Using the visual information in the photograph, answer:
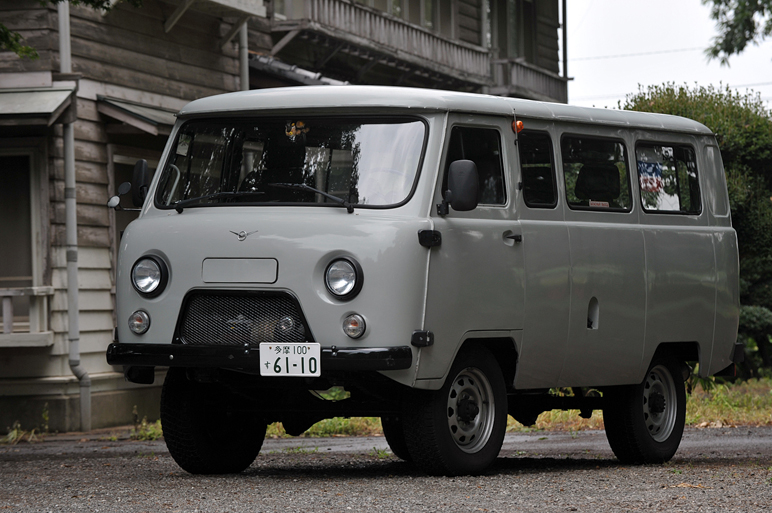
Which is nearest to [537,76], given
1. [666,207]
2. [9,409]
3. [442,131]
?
[9,409]

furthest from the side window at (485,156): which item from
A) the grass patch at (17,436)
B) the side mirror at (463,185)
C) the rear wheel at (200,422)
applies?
the grass patch at (17,436)

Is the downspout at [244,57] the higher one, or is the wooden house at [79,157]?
the downspout at [244,57]

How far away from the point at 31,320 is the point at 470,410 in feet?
26.0

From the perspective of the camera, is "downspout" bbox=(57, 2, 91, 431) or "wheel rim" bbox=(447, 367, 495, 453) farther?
"downspout" bbox=(57, 2, 91, 431)

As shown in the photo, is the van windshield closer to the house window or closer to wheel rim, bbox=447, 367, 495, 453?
wheel rim, bbox=447, 367, 495, 453

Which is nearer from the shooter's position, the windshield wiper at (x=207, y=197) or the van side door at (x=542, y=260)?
the windshield wiper at (x=207, y=197)

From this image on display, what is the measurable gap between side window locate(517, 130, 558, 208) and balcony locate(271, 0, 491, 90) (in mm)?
10540

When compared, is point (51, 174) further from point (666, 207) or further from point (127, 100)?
point (666, 207)

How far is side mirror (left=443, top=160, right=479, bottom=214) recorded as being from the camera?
764cm

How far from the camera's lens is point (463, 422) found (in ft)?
26.7

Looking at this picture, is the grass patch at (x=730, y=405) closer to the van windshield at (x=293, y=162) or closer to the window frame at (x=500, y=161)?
the window frame at (x=500, y=161)

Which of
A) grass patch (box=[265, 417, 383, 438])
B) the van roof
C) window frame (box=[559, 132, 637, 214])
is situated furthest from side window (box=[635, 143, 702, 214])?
grass patch (box=[265, 417, 383, 438])

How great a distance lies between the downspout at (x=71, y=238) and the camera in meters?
14.7

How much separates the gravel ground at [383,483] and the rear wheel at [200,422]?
192mm
